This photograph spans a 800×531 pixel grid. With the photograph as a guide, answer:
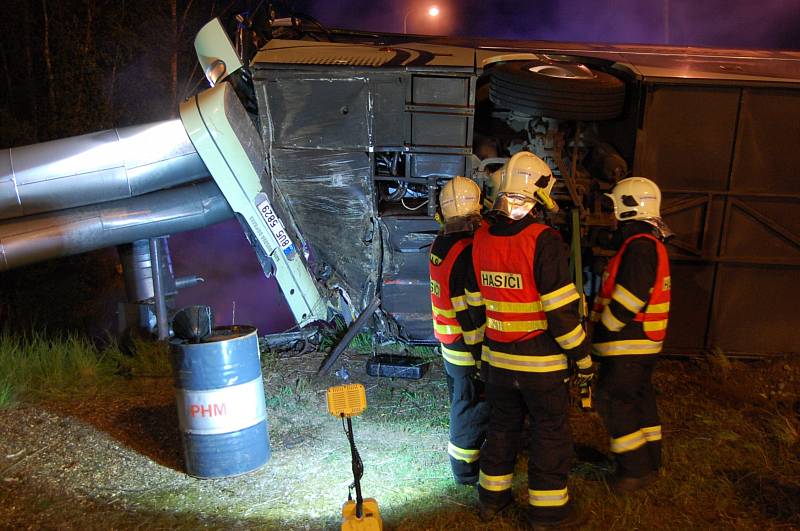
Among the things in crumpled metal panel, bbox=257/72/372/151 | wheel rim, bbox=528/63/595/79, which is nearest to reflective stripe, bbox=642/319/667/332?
wheel rim, bbox=528/63/595/79

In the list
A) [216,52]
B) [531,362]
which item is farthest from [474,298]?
[216,52]

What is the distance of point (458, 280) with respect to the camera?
10.9 feet

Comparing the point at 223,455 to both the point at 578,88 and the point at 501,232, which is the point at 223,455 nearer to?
the point at 501,232

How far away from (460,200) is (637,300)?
3.76ft

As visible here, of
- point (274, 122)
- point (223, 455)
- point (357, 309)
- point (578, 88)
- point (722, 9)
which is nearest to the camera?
point (223, 455)

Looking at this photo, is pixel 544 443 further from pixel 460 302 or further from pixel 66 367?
pixel 66 367

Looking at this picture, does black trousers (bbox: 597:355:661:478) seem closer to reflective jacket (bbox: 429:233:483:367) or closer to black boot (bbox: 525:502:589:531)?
black boot (bbox: 525:502:589:531)

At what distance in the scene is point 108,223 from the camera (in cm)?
529

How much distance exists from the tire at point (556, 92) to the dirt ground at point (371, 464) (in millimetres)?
2491

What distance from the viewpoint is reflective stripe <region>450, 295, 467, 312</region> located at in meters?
3.33

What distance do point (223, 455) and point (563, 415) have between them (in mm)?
2061

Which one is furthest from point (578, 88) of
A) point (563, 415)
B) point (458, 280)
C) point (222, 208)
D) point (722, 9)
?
point (722, 9)

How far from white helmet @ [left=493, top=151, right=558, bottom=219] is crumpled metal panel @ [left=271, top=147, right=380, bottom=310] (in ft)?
8.15

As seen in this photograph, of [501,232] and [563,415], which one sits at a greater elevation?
[501,232]
